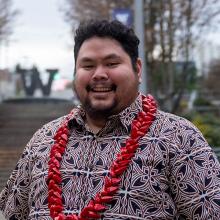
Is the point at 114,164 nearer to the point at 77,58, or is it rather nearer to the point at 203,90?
the point at 77,58

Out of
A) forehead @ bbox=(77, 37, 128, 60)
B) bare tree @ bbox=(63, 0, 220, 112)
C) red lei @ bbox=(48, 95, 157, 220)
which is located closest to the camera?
red lei @ bbox=(48, 95, 157, 220)

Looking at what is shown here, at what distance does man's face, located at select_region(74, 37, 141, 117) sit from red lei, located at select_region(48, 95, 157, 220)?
0.34 feet

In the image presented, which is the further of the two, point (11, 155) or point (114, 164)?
point (11, 155)

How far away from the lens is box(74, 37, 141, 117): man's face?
2459mm

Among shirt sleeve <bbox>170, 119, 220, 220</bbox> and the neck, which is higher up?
the neck

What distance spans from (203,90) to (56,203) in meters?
47.6

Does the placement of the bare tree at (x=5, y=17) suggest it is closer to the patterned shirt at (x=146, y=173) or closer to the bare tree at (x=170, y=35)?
the bare tree at (x=170, y=35)

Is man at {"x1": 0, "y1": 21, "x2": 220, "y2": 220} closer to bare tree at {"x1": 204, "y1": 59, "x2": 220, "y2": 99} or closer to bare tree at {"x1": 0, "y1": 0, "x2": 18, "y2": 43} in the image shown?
bare tree at {"x1": 0, "y1": 0, "x2": 18, "y2": 43}

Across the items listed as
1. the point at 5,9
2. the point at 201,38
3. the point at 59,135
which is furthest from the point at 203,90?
the point at 59,135

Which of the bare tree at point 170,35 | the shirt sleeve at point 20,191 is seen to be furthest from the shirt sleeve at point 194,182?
the bare tree at point 170,35

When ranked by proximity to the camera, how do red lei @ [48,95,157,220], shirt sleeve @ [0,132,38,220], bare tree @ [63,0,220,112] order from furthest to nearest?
bare tree @ [63,0,220,112] → shirt sleeve @ [0,132,38,220] → red lei @ [48,95,157,220]

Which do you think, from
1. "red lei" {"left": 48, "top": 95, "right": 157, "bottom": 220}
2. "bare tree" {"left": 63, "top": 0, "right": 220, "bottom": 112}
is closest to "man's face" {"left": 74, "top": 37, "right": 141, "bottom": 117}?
"red lei" {"left": 48, "top": 95, "right": 157, "bottom": 220}

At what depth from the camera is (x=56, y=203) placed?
2.44 meters

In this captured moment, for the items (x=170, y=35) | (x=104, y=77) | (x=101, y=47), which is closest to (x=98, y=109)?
(x=104, y=77)
